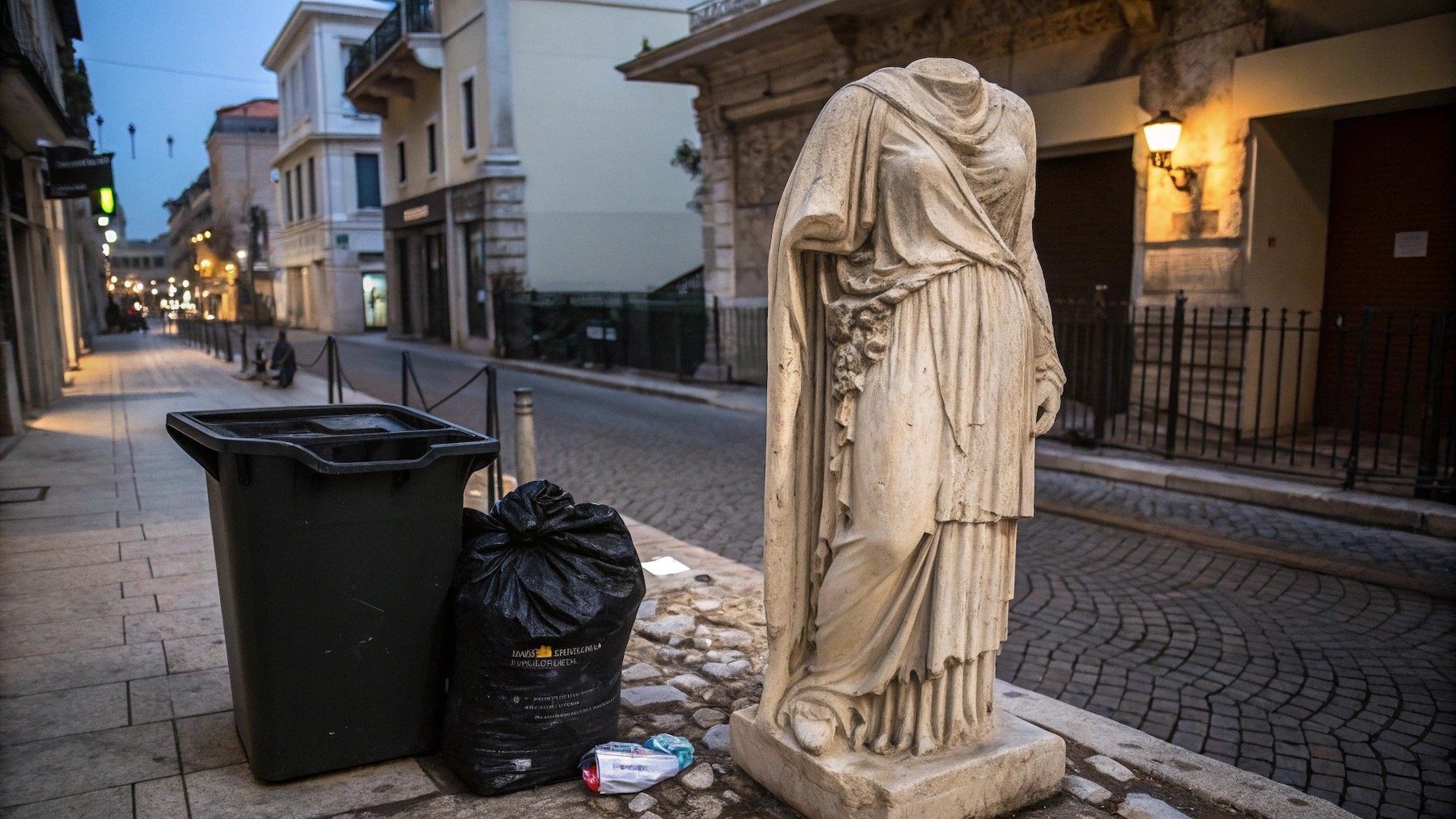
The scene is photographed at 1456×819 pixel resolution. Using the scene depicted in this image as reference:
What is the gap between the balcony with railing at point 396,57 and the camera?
82.4 feet

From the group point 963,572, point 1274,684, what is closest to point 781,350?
point 963,572

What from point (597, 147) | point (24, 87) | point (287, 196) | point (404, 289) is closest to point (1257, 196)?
point (24, 87)

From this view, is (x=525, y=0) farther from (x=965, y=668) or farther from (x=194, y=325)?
(x=965, y=668)

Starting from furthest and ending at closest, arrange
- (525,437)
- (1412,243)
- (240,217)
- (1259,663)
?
(240,217), (1412,243), (525,437), (1259,663)

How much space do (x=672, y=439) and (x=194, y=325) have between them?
80.3ft

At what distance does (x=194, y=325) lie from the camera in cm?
3041

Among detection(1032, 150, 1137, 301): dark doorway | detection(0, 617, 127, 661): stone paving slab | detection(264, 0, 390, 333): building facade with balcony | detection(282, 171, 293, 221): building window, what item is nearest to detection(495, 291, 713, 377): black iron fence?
detection(1032, 150, 1137, 301): dark doorway

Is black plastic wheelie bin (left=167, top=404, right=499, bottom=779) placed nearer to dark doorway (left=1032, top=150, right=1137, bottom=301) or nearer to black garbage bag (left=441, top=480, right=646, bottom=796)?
black garbage bag (left=441, top=480, right=646, bottom=796)

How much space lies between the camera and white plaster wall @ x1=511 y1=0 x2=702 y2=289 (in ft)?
75.9

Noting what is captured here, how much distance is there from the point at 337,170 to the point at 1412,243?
1388 inches

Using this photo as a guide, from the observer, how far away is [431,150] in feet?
88.5

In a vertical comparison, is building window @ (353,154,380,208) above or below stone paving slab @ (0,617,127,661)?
above

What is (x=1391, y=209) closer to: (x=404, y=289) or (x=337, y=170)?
(x=404, y=289)

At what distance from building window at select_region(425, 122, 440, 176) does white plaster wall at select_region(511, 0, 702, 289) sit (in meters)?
4.77
